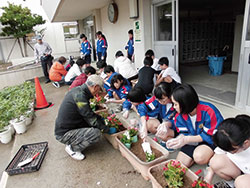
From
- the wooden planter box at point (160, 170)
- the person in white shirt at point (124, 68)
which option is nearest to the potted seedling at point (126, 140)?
the wooden planter box at point (160, 170)

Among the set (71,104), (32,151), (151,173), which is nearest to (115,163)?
(151,173)

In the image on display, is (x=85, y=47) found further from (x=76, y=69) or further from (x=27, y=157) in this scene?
(x=27, y=157)

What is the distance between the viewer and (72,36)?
48.4ft

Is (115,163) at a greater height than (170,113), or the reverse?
(170,113)

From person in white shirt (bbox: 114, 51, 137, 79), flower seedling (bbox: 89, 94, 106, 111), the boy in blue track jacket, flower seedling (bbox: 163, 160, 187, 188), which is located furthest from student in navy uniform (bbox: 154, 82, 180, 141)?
person in white shirt (bbox: 114, 51, 137, 79)

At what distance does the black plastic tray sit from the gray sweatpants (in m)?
0.41

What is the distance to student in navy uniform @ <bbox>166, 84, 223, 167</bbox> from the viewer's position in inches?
66.6

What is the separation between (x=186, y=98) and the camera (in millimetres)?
1670

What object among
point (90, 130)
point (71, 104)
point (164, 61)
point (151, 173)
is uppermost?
point (164, 61)

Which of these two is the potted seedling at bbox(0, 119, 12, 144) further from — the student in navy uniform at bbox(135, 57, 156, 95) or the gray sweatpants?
the student in navy uniform at bbox(135, 57, 156, 95)

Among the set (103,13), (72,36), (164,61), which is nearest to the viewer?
(164,61)

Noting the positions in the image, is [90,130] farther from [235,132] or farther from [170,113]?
[235,132]

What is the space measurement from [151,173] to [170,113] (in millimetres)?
822

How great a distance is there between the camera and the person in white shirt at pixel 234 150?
4.13 feet
